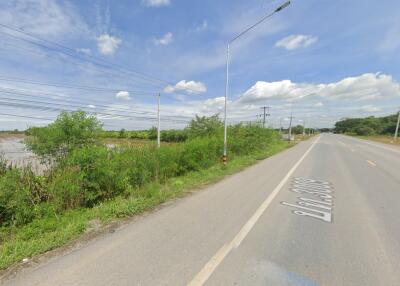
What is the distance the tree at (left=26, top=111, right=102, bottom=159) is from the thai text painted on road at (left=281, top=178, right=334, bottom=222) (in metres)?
10.2

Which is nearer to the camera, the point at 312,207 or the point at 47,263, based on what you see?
the point at 47,263

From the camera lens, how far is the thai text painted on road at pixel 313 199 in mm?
4801

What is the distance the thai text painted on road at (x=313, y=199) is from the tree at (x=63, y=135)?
10239 mm

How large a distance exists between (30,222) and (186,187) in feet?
13.7

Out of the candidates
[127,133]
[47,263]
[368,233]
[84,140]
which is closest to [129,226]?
[47,263]

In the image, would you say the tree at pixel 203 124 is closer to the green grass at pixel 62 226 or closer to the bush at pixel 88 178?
the bush at pixel 88 178

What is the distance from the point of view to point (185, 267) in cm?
286

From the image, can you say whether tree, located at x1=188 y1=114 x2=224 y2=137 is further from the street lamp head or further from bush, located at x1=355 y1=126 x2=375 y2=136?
bush, located at x1=355 y1=126 x2=375 y2=136

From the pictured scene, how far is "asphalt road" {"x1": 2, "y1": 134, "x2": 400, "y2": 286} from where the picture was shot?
8.77 ft

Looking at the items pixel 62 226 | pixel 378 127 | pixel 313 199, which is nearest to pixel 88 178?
pixel 62 226

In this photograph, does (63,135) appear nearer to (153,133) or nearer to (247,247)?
(247,247)

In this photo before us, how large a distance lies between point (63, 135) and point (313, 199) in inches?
454

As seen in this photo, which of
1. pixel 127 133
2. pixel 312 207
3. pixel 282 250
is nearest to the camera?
pixel 282 250

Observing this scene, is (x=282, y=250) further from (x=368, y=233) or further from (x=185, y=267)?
(x=368, y=233)
